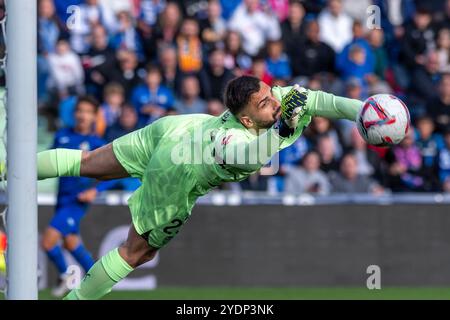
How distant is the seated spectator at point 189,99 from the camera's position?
510 inches

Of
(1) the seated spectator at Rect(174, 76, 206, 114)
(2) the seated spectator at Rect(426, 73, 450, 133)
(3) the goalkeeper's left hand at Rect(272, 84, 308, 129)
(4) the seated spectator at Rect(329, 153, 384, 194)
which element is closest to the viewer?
(3) the goalkeeper's left hand at Rect(272, 84, 308, 129)

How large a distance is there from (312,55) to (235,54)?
97 cm

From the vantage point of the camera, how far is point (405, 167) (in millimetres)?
12906

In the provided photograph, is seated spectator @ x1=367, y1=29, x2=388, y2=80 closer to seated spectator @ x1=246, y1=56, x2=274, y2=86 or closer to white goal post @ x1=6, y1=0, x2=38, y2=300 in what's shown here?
seated spectator @ x1=246, y1=56, x2=274, y2=86

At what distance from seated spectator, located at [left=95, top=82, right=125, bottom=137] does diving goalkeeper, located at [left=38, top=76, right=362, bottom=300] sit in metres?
4.74

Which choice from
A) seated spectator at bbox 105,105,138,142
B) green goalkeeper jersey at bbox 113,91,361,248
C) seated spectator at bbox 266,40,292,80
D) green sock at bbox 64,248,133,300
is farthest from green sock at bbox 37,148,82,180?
Answer: seated spectator at bbox 266,40,292,80

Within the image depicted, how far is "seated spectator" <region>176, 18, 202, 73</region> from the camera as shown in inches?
529

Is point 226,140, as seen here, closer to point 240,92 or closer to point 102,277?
point 240,92

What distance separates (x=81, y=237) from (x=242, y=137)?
555 cm

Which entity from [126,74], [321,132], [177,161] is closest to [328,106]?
[177,161]

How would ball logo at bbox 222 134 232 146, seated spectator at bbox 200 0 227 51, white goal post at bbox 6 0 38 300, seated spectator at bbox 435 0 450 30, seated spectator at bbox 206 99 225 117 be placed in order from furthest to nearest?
1. seated spectator at bbox 435 0 450 30
2. seated spectator at bbox 200 0 227 51
3. seated spectator at bbox 206 99 225 117
4. ball logo at bbox 222 134 232 146
5. white goal post at bbox 6 0 38 300
